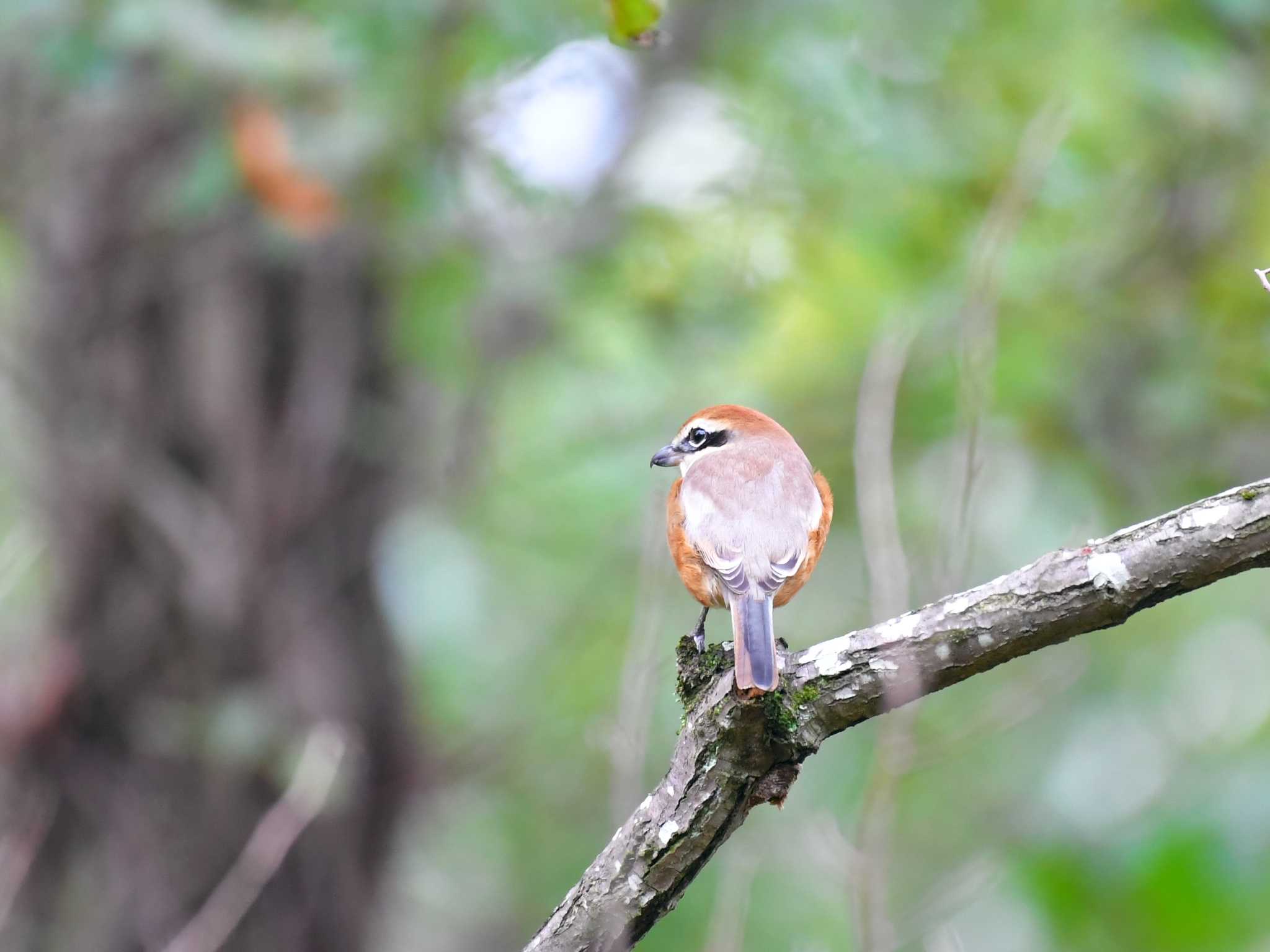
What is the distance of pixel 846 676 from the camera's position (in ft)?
7.89

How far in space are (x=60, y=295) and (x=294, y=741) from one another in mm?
2602

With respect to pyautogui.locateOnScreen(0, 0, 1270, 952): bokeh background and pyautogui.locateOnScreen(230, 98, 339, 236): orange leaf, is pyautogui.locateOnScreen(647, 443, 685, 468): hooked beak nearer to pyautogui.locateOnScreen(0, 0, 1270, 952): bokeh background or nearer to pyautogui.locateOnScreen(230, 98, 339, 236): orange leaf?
pyautogui.locateOnScreen(0, 0, 1270, 952): bokeh background

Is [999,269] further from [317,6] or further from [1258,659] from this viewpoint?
[1258,659]

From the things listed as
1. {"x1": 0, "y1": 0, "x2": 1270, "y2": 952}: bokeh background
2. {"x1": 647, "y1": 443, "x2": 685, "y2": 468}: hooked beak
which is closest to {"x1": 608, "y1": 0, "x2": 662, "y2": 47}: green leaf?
{"x1": 0, "y1": 0, "x2": 1270, "y2": 952}: bokeh background

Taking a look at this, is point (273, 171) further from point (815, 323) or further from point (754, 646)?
point (754, 646)

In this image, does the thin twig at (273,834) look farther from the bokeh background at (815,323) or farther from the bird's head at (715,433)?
the bird's head at (715,433)

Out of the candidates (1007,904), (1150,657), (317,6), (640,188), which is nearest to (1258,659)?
(1150,657)

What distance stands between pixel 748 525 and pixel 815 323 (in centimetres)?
429

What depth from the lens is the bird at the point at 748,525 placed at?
11.3 feet

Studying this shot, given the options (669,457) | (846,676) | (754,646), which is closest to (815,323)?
(669,457)

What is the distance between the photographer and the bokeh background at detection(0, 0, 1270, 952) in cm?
525

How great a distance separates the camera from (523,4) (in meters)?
5.25

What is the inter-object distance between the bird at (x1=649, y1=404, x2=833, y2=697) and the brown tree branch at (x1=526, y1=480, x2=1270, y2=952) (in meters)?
0.48

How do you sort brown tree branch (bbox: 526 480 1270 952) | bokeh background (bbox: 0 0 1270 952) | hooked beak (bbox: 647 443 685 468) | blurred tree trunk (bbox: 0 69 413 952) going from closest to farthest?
brown tree branch (bbox: 526 480 1270 952) → hooked beak (bbox: 647 443 685 468) → bokeh background (bbox: 0 0 1270 952) → blurred tree trunk (bbox: 0 69 413 952)
